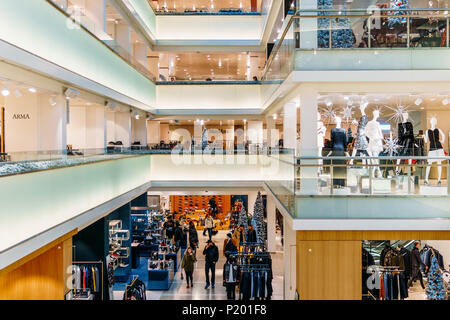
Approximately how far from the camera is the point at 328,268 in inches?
290

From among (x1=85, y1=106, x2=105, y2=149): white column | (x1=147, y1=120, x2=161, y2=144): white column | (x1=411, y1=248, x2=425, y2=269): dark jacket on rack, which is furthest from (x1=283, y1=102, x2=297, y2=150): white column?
(x1=147, y1=120, x2=161, y2=144): white column

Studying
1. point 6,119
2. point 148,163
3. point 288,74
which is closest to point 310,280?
point 288,74

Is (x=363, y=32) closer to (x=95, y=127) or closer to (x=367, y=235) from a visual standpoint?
(x=367, y=235)

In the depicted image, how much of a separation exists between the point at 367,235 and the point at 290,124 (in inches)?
182

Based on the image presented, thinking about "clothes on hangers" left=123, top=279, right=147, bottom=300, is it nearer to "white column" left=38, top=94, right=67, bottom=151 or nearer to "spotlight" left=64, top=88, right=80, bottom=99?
"white column" left=38, top=94, right=67, bottom=151

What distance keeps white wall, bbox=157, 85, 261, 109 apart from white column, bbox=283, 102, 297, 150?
3.92 m

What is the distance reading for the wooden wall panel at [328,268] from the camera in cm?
734

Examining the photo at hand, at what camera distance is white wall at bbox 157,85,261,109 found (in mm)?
15305

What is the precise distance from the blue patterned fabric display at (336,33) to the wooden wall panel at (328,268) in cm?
389

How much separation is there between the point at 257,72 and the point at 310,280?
11445 mm

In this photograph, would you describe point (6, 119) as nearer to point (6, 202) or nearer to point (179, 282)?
point (6, 202)

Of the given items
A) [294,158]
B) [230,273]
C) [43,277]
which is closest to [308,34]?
[294,158]

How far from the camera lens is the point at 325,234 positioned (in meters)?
7.38

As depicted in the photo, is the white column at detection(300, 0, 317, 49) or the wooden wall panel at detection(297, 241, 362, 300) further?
the white column at detection(300, 0, 317, 49)
